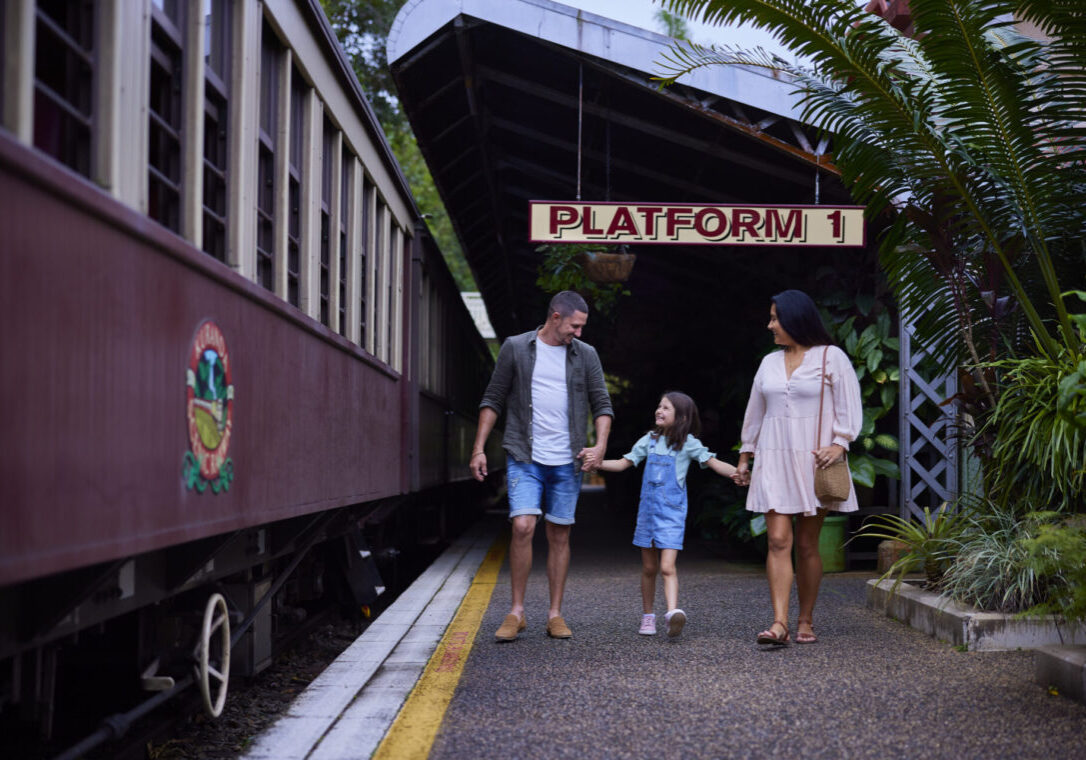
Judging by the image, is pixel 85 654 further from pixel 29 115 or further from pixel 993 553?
pixel 993 553

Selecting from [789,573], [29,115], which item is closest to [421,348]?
[789,573]

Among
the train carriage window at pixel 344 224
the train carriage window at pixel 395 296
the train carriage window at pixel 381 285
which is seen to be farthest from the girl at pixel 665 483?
the train carriage window at pixel 395 296

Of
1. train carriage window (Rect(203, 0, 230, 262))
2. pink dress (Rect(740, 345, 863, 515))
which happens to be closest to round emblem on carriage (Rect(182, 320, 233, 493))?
train carriage window (Rect(203, 0, 230, 262))

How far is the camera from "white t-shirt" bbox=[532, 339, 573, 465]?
5520 millimetres

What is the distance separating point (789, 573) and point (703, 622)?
0.94 m

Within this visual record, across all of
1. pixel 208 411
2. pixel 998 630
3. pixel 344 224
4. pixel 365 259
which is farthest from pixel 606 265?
pixel 208 411

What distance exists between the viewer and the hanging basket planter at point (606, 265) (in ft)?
31.5

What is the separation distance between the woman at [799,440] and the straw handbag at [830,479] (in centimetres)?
2

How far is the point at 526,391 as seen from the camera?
5.59 meters

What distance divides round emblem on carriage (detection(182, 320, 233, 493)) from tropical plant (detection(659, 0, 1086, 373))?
361 centimetres

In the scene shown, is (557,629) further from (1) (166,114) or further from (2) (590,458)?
(1) (166,114)

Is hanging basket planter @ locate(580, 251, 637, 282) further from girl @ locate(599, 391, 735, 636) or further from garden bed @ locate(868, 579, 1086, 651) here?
garden bed @ locate(868, 579, 1086, 651)

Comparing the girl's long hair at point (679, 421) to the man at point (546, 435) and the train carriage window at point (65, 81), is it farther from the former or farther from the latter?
the train carriage window at point (65, 81)

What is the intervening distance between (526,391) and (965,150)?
266 cm
